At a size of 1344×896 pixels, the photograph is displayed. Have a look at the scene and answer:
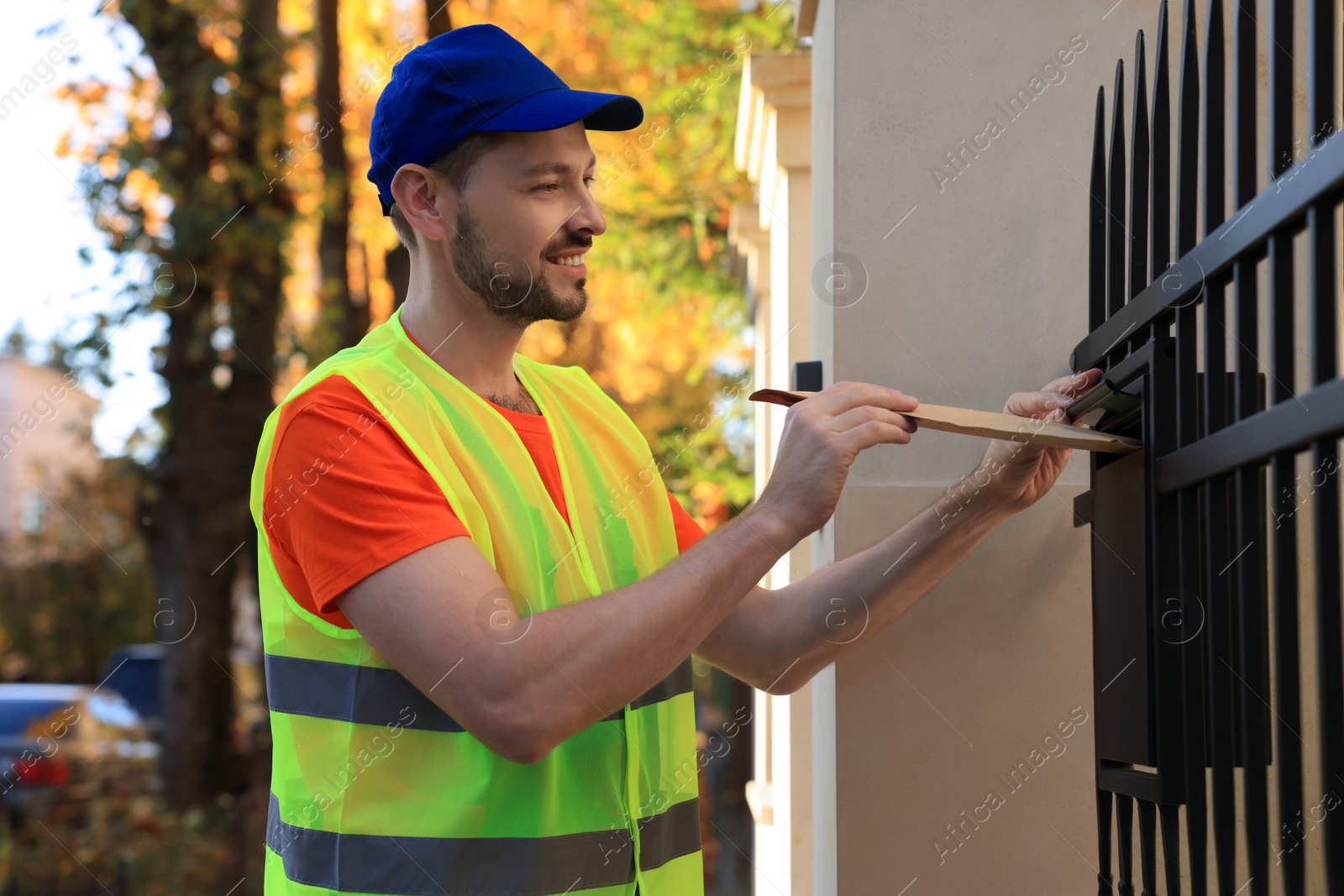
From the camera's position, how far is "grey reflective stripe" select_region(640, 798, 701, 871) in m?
2.03

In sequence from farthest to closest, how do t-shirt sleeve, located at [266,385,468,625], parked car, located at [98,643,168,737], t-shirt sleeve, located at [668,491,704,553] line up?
parked car, located at [98,643,168,737], t-shirt sleeve, located at [668,491,704,553], t-shirt sleeve, located at [266,385,468,625]

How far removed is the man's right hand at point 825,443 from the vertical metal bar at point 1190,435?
396mm

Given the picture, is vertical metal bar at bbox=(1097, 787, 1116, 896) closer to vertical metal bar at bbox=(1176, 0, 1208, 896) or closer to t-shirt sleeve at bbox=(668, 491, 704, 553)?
vertical metal bar at bbox=(1176, 0, 1208, 896)

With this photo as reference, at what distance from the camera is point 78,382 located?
23.4 ft

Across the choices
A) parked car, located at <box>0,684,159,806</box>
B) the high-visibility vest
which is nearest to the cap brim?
the high-visibility vest

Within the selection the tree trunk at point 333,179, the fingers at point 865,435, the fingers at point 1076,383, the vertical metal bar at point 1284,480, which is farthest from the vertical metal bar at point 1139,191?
the tree trunk at point 333,179

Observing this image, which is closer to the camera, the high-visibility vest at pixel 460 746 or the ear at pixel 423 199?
the high-visibility vest at pixel 460 746

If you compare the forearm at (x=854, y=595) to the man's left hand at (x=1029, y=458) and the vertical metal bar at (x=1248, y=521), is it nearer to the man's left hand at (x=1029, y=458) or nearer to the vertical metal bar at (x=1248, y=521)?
the man's left hand at (x=1029, y=458)

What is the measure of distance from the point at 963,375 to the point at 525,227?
0.86 metres

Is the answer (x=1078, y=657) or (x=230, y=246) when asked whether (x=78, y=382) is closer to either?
(x=230, y=246)

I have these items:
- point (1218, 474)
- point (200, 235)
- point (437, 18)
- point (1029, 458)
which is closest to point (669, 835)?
point (1029, 458)

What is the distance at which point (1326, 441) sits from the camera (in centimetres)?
117

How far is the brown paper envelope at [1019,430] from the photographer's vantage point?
1.74m

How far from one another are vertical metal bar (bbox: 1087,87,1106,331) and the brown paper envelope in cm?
34
